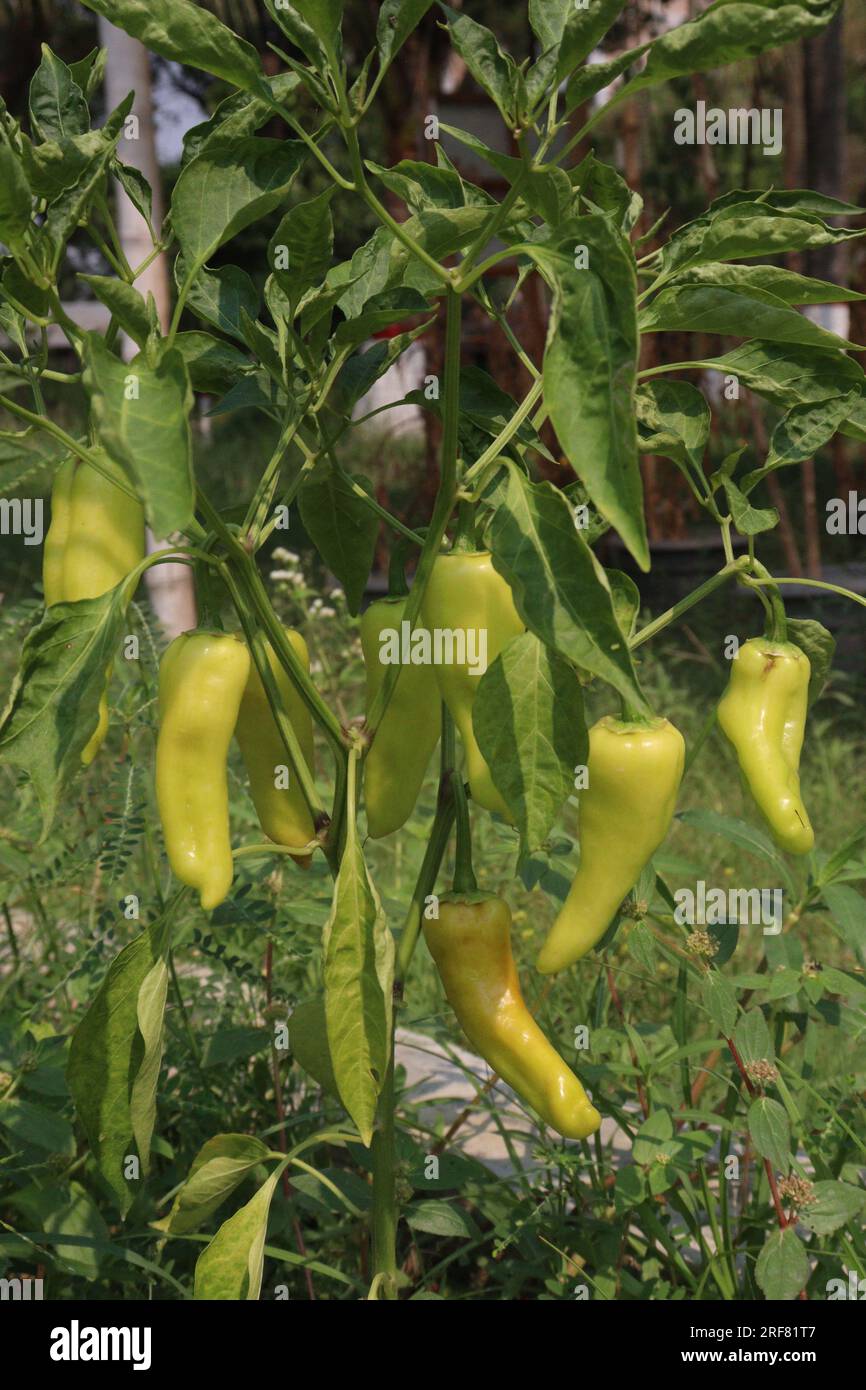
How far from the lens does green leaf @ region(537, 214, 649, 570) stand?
618 millimetres

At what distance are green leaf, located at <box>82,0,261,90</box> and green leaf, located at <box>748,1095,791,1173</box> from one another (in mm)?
790

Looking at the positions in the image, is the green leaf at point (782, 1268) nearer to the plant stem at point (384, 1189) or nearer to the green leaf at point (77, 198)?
the plant stem at point (384, 1189)

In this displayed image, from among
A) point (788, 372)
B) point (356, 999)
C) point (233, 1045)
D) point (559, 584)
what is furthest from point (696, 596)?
point (233, 1045)

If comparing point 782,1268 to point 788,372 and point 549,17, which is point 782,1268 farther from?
point 549,17

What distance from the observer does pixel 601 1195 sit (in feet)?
4.03

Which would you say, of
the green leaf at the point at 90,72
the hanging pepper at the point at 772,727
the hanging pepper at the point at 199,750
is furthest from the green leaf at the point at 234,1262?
the green leaf at the point at 90,72

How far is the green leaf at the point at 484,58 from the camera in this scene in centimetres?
75

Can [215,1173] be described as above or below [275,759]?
below

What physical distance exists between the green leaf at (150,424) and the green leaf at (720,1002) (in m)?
0.62

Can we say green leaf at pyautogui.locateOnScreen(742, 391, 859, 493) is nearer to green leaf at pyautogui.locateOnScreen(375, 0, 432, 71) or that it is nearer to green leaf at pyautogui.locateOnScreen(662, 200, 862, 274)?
green leaf at pyautogui.locateOnScreen(662, 200, 862, 274)

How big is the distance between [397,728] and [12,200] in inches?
16.3

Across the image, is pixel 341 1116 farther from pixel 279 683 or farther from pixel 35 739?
pixel 35 739

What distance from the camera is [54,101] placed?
869 millimetres
